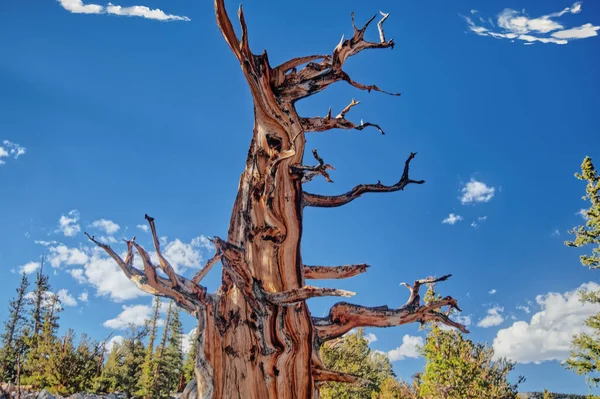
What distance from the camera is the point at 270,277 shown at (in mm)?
3223

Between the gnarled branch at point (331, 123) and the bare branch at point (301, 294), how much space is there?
1.62m

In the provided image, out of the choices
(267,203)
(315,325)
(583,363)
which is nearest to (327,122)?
(267,203)

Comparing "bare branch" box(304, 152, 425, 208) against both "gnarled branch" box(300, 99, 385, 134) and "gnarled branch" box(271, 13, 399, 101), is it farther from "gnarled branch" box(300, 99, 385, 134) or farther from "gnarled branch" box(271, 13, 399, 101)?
"gnarled branch" box(271, 13, 399, 101)

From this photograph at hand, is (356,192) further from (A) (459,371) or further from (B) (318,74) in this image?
(A) (459,371)

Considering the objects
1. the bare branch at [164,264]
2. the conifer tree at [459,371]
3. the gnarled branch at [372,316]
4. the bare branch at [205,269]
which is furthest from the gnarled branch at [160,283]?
the conifer tree at [459,371]

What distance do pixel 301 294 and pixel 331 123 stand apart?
1.88 m

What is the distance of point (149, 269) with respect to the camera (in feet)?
9.71

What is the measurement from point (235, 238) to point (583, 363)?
16.1 metres

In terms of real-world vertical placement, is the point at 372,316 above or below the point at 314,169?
below

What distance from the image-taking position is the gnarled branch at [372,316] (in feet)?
11.3

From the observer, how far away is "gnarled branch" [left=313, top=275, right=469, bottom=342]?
346 centimetres

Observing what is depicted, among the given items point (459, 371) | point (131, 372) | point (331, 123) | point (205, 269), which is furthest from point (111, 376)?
point (331, 123)

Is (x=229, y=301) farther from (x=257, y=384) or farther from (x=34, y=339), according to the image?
(x=34, y=339)

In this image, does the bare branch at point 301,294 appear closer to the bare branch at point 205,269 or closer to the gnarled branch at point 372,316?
the gnarled branch at point 372,316
